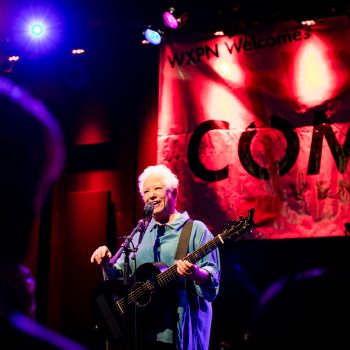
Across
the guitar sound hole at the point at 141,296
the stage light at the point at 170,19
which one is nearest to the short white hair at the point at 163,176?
the guitar sound hole at the point at 141,296

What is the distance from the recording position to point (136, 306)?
359 cm

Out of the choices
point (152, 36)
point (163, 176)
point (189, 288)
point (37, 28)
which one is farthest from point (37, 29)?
point (189, 288)

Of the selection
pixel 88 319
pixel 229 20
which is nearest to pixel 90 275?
pixel 88 319

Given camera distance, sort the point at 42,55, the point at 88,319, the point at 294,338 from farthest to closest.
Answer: the point at 42,55 < the point at 88,319 < the point at 294,338

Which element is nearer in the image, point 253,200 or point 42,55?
point 253,200

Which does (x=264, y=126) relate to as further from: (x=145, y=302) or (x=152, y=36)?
(x=145, y=302)

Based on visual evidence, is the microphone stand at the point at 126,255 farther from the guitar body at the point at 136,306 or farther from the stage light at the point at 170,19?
the stage light at the point at 170,19

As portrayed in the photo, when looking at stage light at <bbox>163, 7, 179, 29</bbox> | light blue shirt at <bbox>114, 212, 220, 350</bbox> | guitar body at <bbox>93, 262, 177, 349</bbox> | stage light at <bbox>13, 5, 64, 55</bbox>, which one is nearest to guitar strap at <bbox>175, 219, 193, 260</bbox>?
light blue shirt at <bbox>114, 212, 220, 350</bbox>

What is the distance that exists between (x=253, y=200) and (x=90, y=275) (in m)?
2.16

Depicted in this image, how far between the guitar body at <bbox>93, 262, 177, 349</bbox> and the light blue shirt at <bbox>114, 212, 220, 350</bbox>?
0.08m

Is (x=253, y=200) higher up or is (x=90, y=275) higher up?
(x=253, y=200)

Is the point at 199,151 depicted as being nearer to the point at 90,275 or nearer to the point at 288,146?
the point at 288,146

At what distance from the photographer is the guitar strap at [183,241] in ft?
12.3

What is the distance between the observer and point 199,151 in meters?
5.03
